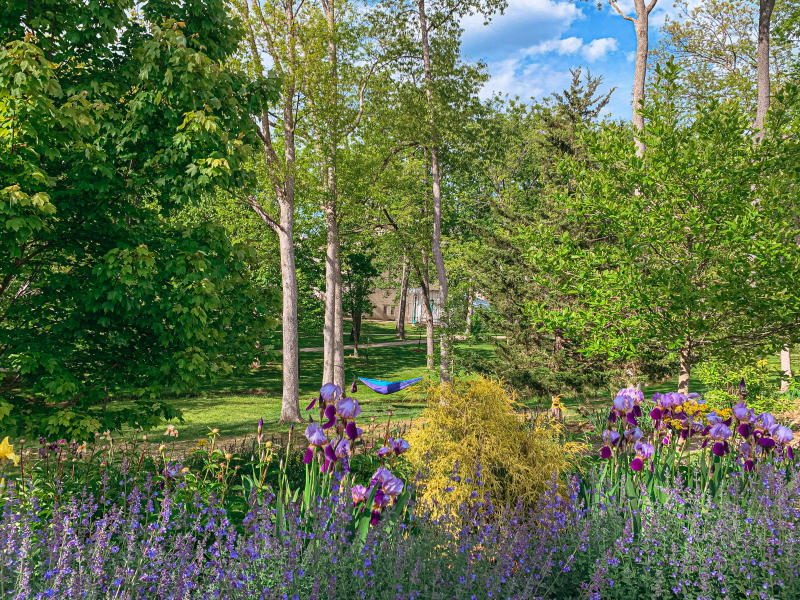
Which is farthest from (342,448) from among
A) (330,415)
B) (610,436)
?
(610,436)

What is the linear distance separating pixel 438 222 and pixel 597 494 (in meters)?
13.9

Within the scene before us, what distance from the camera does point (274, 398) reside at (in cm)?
1958

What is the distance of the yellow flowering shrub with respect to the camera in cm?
455

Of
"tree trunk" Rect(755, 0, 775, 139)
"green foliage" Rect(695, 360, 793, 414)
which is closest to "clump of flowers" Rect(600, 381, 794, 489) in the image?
"green foliage" Rect(695, 360, 793, 414)

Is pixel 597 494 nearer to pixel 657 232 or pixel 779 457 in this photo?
pixel 779 457

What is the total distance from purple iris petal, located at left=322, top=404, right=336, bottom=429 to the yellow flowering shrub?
1.09m

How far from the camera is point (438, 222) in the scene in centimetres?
1723

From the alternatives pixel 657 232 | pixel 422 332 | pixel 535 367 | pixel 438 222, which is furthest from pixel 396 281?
pixel 657 232

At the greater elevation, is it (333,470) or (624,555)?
(333,470)

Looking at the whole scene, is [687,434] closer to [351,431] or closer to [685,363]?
[351,431]

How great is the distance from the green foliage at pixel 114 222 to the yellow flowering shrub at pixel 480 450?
2.68 m

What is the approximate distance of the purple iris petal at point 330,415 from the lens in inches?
141

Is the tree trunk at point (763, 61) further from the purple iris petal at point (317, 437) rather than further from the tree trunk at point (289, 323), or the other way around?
the purple iris petal at point (317, 437)

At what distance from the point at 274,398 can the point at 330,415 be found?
55.0 ft
